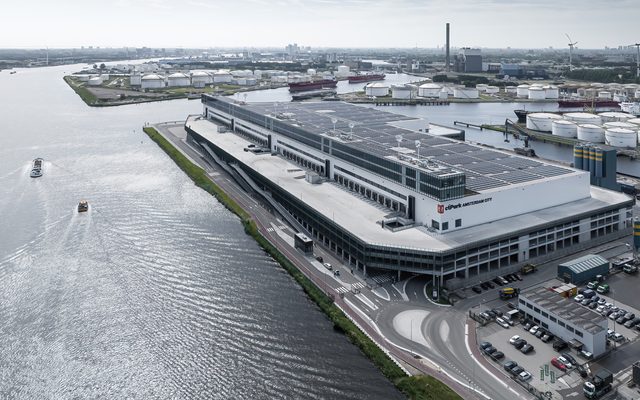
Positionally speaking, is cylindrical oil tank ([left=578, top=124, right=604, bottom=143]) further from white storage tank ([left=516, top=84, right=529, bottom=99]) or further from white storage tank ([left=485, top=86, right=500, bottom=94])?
white storage tank ([left=485, top=86, right=500, bottom=94])

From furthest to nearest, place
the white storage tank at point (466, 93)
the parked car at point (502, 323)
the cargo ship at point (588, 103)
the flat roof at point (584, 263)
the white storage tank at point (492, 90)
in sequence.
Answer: the white storage tank at point (492, 90), the white storage tank at point (466, 93), the cargo ship at point (588, 103), the flat roof at point (584, 263), the parked car at point (502, 323)

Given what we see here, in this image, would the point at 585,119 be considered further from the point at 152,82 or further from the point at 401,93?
the point at 152,82

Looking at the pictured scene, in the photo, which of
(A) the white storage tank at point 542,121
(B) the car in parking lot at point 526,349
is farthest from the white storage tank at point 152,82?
(B) the car in parking lot at point 526,349

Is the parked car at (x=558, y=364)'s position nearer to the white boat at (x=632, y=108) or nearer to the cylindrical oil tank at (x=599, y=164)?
the cylindrical oil tank at (x=599, y=164)

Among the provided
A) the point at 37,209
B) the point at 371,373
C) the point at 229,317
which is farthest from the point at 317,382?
the point at 37,209

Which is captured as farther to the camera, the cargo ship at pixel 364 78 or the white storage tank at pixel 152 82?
the cargo ship at pixel 364 78

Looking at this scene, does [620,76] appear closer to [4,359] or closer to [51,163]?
[51,163]

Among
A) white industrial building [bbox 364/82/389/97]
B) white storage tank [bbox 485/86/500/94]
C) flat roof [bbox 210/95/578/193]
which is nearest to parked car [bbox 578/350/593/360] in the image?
flat roof [bbox 210/95/578/193]
